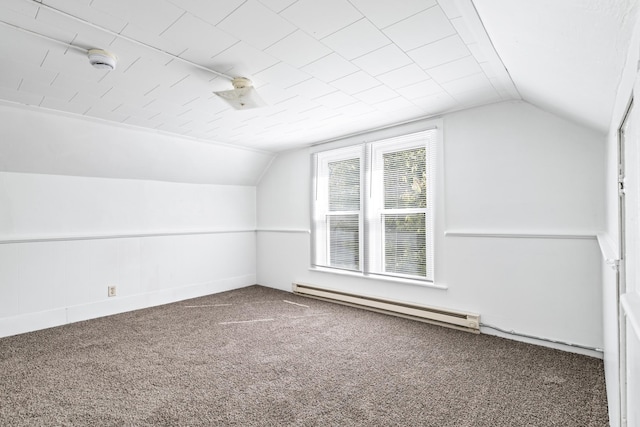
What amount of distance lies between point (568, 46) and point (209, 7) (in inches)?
Answer: 67.9

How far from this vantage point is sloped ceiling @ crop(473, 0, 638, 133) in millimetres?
1118

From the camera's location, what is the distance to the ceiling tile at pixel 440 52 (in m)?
2.03

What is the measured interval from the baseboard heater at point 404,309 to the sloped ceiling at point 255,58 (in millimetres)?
2070

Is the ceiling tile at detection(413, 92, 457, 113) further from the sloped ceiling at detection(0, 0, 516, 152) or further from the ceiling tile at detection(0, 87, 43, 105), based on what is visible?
the ceiling tile at detection(0, 87, 43, 105)

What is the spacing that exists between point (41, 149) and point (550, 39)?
4285mm

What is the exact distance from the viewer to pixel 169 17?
5.64ft

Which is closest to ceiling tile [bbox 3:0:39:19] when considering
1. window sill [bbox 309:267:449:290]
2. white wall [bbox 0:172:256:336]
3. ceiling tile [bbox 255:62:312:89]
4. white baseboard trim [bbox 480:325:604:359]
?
ceiling tile [bbox 255:62:312:89]

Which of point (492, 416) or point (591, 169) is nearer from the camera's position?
point (492, 416)

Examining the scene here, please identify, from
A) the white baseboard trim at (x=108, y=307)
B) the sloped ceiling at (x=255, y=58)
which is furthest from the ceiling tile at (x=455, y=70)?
the white baseboard trim at (x=108, y=307)

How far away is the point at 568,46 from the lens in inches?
58.7

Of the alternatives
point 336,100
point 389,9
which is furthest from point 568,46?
point 336,100

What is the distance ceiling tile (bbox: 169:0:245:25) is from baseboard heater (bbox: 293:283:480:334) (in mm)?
3169

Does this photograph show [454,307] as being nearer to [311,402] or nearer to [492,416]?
[492,416]

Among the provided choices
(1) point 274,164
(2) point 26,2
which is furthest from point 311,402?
(1) point 274,164
